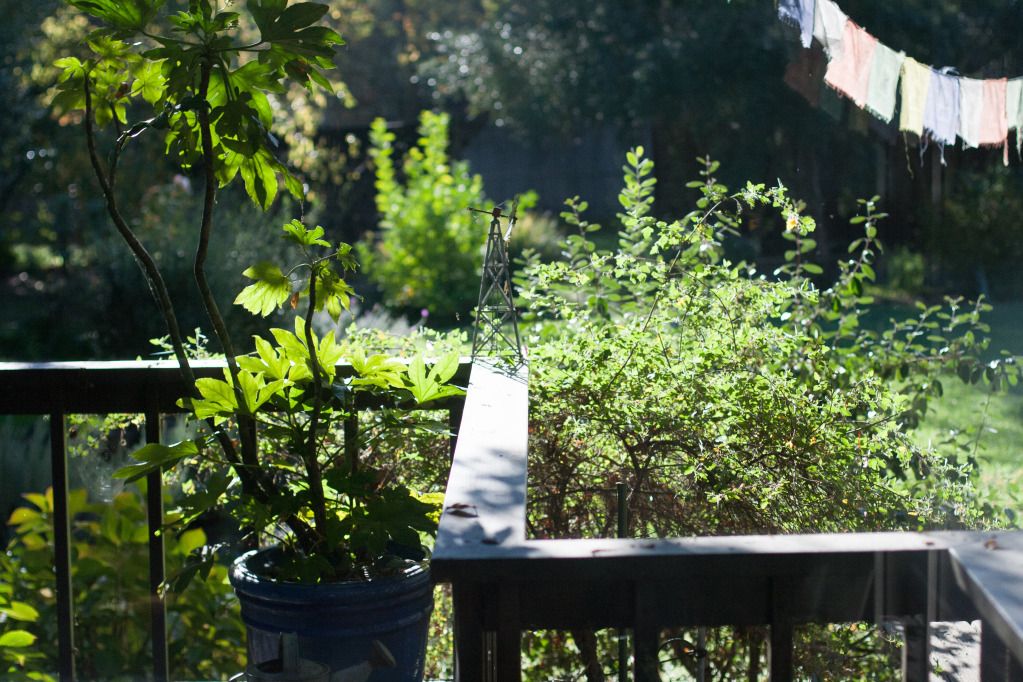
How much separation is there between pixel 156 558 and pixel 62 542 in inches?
8.6

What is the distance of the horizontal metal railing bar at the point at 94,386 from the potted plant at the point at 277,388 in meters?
0.40

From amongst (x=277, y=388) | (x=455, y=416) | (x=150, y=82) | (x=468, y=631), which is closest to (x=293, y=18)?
(x=150, y=82)

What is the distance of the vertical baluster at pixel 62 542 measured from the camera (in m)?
2.29

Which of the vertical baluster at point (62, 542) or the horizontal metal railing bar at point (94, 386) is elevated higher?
the horizontal metal railing bar at point (94, 386)

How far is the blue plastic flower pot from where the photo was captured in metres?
1.79

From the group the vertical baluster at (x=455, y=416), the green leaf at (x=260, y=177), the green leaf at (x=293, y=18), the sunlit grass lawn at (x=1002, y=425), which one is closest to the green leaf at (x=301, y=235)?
the green leaf at (x=260, y=177)

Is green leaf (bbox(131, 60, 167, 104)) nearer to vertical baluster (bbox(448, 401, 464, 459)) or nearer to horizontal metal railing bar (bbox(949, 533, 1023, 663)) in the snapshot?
vertical baluster (bbox(448, 401, 464, 459))

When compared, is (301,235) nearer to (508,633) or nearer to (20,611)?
(508,633)

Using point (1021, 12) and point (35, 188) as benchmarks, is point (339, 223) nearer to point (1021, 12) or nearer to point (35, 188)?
point (35, 188)

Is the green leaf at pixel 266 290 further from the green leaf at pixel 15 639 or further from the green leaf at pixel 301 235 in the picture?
the green leaf at pixel 15 639

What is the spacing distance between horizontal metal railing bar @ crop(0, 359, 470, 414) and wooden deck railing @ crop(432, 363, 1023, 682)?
132cm

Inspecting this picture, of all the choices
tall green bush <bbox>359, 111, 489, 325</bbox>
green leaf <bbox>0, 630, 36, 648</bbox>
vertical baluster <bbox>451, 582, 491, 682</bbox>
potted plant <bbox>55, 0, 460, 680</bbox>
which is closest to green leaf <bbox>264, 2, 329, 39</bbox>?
potted plant <bbox>55, 0, 460, 680</bbox>

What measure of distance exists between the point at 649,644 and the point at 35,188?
11.6m

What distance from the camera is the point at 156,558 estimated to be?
2.29 meters
